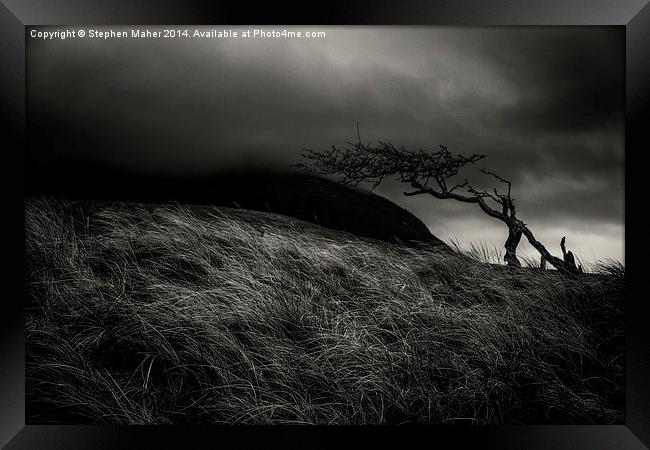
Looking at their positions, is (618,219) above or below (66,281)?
above

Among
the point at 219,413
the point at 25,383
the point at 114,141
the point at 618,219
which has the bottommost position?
the point at 219,413

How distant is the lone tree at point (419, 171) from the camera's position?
7.78 ft

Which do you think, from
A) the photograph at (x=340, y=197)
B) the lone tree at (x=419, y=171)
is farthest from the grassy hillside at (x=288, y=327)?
the lone tree at (x=419, y=171)

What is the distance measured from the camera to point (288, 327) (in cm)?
238

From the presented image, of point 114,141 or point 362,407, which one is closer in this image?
point 362,407

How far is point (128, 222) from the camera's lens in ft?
8.11

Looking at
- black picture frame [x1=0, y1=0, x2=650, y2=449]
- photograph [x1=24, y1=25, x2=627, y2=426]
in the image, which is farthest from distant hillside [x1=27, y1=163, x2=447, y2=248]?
black picture frame [x1=0, y1=0, x2=650, y2=449]

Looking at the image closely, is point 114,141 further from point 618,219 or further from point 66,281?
point 618,219

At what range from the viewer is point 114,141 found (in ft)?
7.99

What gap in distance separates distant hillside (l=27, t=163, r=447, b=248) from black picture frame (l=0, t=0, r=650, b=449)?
0.30 metres
